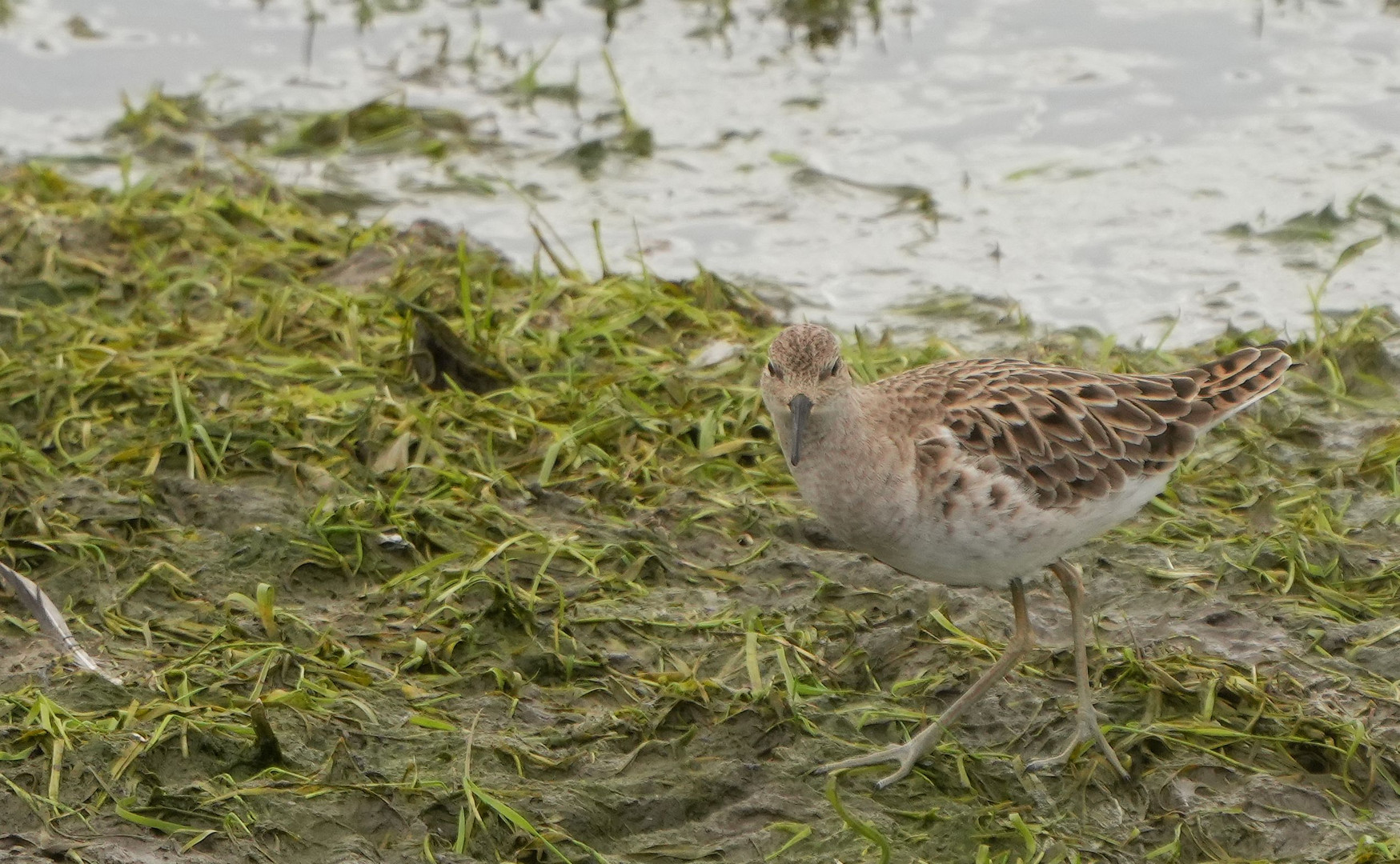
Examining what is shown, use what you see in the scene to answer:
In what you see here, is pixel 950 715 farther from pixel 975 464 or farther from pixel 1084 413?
pixel 1084 413

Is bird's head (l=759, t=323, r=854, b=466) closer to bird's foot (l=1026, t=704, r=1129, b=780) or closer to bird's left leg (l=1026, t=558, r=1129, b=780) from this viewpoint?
bird's left leg (l=1026, t=558, r=1129, b=780)

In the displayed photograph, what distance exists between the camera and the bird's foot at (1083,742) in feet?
18.2

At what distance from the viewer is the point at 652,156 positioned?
10906 millimetres

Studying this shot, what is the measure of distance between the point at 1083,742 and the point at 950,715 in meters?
0.42

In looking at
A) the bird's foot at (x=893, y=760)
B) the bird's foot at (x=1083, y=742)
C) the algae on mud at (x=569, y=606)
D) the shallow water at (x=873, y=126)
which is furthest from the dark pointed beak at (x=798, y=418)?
the shallow water at (x=873, y=126)

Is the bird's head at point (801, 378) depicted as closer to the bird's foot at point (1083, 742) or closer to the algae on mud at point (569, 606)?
the algae on mud at point (569, 606)

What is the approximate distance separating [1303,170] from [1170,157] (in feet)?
2.43

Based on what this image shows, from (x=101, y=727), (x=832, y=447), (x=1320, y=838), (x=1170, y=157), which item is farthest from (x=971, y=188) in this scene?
(x=101, y=727)

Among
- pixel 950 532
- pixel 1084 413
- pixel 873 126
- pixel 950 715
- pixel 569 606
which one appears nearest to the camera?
pixel 950 532

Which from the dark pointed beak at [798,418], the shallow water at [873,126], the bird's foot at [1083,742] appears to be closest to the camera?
the bird's foot at [1083,742]

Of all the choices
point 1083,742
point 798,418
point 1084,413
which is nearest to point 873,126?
point 1084,413

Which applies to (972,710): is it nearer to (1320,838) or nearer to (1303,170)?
(1320,838)

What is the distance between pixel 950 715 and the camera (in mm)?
5766

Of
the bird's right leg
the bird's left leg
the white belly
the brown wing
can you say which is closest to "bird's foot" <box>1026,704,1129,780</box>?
the bird's left leg
